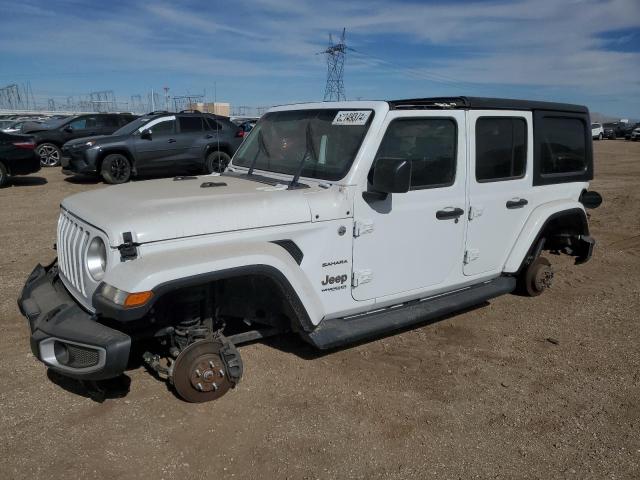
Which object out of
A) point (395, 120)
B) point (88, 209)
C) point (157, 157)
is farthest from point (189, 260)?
point (157, 157)

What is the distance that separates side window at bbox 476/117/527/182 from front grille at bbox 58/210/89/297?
9.68ft

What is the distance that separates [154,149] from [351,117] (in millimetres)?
9347

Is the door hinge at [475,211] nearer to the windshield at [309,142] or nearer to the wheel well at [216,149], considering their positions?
the windshield at [309,142]

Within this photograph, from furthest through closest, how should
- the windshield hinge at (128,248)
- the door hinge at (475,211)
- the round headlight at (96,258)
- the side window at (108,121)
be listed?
the side window at (108,121) < the door hinge at (475,211) < the round headlight at (96,258) < the windshield hinge at (128,248)

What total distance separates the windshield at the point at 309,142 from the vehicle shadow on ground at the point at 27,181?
32.6 ft

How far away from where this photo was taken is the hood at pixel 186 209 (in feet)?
9.38

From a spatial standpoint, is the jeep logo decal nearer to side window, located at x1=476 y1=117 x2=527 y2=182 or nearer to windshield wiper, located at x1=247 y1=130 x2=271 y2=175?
windshield wiper, located at x1=247 y1=130 x2=271 y2=175

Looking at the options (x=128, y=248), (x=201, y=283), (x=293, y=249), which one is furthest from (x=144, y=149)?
(x=201, y=283)

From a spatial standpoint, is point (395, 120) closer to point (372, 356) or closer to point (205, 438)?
point (372, 356)

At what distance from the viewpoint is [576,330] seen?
4.61 m

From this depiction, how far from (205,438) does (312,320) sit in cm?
95

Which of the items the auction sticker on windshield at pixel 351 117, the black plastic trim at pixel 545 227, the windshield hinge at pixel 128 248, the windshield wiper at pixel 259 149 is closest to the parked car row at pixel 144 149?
the windshield wiper at pixel 259 149

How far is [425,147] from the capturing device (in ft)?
12.6

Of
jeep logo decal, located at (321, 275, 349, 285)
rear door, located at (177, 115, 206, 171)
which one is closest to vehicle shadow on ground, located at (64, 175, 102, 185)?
rear door, located at (177, 115, 206, 171)
